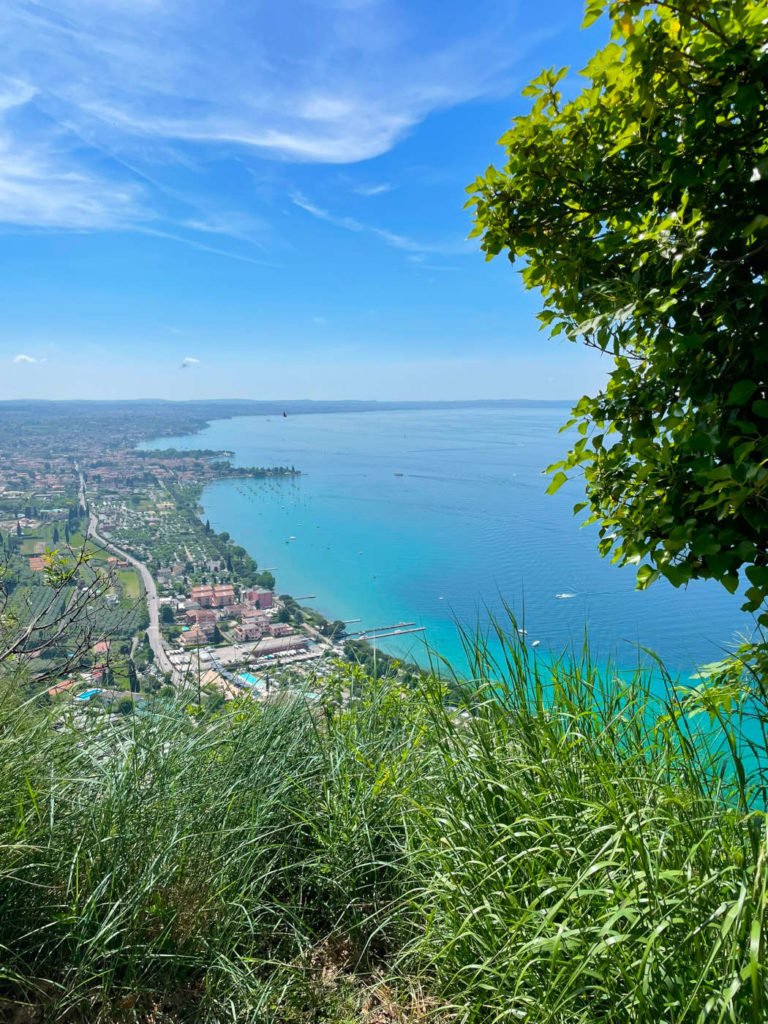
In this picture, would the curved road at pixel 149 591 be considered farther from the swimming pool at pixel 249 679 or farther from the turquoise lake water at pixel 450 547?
the turquoise lake water at pixel 450 547

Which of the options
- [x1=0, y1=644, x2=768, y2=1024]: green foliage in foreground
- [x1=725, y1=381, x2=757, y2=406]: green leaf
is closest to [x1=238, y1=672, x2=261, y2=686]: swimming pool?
[x1=0, y1=644, x2=768, y2=1024]: green foliage in foreground

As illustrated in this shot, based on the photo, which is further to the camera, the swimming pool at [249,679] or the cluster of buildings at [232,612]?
the cluster of buildings at [232,612]

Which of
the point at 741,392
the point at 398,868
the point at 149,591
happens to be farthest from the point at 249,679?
the point at 149,591

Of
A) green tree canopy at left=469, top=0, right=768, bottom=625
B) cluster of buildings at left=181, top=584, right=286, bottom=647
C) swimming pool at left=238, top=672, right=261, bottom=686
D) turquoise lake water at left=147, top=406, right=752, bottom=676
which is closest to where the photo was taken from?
green tree canopy at left=469, top=0, right=768, bottom=625

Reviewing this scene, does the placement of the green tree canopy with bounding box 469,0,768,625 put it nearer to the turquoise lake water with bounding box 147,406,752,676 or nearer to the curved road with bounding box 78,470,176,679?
the turquoise lake water with bounding box 147,406,752,676

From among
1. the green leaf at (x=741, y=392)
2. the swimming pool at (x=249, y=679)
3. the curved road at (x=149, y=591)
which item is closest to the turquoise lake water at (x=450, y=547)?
the swimming pool at (x=249, y=679)

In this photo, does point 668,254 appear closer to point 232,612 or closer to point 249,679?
point 249,679
